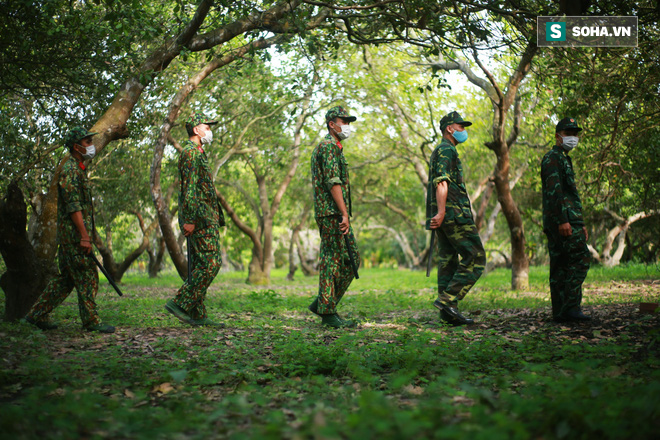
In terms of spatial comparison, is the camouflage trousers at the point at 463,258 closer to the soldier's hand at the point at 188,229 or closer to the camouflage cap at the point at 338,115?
the camouflage cap at the point at 338,115

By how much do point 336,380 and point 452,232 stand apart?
3.35 m

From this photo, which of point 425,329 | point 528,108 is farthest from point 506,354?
point 528,108

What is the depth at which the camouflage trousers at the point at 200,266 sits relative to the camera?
22.2 ft

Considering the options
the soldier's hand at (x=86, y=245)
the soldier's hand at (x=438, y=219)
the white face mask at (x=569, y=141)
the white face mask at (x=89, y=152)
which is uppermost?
the white face mask at (x=569, y=141)

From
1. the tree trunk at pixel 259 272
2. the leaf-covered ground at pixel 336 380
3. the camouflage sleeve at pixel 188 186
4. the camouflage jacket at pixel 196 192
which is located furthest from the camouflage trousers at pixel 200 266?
the tree trunk at pixel 259 272

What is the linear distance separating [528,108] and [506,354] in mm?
15185

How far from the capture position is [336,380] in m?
4.36

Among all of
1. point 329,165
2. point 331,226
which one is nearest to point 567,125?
point 329,165

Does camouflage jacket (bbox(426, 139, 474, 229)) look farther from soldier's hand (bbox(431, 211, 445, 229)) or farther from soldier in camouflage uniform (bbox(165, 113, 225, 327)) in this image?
soldier in camouflage uniform (bbox(165, 113, 225, 327))

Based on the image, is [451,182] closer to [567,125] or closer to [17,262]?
[567,125]

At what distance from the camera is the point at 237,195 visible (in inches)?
1096

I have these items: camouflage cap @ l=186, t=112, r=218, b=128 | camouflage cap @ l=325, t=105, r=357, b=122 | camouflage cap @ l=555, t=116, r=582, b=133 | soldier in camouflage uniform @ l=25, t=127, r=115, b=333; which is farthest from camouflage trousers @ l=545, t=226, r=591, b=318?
soldier in camouflage uniform @ l=25, t=127, r=115, b=333

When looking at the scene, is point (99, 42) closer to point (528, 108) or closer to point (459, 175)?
point (459, 175)

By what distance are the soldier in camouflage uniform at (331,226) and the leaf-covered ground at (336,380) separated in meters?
0.39
